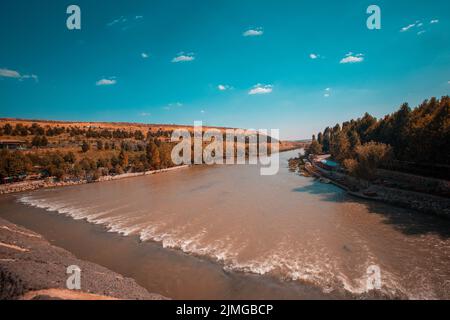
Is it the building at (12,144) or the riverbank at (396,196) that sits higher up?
the building at (12,144)

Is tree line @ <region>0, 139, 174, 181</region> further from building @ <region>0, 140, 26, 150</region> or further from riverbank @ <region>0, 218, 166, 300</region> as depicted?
riverbank @ <region>0, 218, 166, 300</region>

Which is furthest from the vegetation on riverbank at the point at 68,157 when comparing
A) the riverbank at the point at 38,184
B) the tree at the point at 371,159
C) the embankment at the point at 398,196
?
the tree at the point at 371,159

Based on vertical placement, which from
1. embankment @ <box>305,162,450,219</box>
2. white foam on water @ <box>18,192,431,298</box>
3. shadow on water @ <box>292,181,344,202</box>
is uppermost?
embankment @ <box>305,162,450,219</box>

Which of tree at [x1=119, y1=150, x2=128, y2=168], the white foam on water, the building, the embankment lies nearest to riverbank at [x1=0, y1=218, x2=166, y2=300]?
the white foam on water

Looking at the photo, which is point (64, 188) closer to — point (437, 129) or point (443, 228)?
point (443, 228)

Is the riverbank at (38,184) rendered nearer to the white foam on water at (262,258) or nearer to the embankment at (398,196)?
→ the white foam on water at (262,258)

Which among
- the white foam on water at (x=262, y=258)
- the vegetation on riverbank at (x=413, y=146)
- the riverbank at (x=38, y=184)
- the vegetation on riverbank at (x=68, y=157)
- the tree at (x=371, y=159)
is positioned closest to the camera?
the white foam on water at (x=262, y=258)
